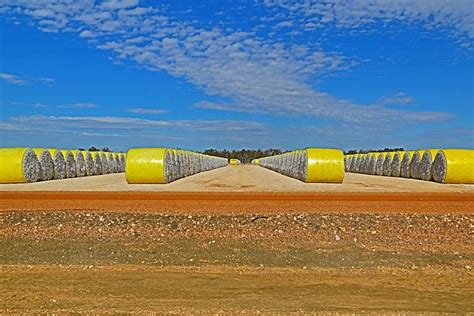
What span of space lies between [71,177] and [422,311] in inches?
1043

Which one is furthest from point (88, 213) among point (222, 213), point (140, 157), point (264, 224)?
point (140, 157)

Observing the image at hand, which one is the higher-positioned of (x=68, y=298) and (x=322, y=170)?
(x=322, y=170)

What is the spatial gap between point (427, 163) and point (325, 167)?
665cm

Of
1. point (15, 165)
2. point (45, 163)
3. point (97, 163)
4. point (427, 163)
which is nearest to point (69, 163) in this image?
point (45, 163)

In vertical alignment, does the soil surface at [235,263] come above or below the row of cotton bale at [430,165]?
below

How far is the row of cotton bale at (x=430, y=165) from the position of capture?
2236 centimetres

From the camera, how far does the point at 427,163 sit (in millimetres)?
24891

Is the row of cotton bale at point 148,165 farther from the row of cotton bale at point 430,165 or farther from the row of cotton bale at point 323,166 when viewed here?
A: the row of cotton bale at point 430,165

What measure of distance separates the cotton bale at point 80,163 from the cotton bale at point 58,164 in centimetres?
217

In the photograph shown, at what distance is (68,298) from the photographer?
5.11 meters

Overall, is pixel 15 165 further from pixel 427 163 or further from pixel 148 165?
pixel 427 163

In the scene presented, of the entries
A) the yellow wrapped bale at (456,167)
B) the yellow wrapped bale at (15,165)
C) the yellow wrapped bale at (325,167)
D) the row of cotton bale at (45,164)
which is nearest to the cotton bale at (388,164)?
the yellow wrapped bale at (456,167)

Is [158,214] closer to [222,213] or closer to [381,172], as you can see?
[222,213]

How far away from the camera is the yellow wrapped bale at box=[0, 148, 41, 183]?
2198cm
